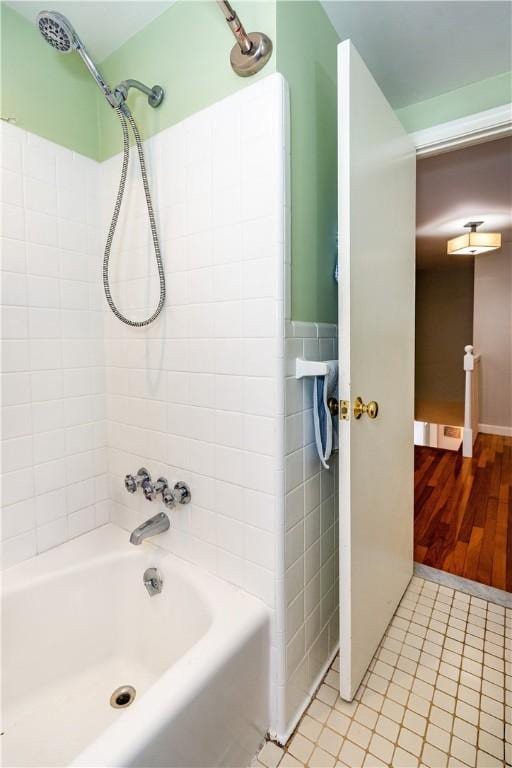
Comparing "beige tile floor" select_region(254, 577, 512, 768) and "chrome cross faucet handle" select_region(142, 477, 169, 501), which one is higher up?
"chrome cross faucet handle" select_region(142, 477, 169, 501)

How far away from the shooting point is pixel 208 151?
3.65 feet

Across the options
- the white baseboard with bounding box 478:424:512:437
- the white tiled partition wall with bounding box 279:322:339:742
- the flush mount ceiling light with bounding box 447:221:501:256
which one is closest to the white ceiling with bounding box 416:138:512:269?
the flush mount ceiling light with bounding box 447:221:501:256

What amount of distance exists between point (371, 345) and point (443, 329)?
5.84m

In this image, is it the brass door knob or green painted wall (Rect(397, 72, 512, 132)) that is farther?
green painted wall (Rect(397, 72, 512, 132))

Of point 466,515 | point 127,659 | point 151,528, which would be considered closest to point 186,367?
point 151,528

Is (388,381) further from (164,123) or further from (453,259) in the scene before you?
(453,259)

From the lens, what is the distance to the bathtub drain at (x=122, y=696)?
3.86 ft

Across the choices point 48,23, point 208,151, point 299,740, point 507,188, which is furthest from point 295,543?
point 507,188

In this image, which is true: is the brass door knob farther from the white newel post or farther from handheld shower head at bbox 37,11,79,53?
the white newel post

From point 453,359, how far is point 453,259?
1.74 metres

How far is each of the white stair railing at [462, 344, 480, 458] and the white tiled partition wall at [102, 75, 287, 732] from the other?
3.40m

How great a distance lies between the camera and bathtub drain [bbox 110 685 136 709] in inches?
46.4

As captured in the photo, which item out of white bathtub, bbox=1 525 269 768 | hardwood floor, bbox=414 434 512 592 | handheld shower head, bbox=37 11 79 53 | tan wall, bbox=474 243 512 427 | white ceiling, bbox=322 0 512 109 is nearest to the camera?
white bathtub, bbox=1 525 269 768

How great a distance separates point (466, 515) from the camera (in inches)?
96.2
